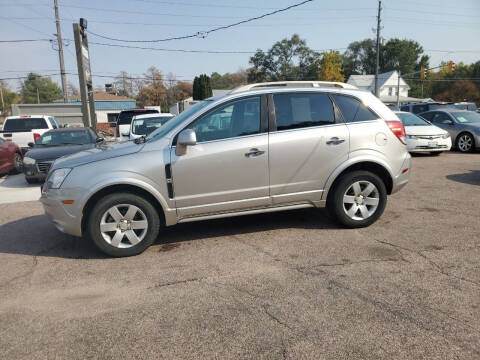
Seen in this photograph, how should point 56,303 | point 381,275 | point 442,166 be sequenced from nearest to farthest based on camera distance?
point 56,303
point 381,275
point 442,166

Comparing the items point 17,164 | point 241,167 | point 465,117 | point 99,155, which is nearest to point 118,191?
point 99,155

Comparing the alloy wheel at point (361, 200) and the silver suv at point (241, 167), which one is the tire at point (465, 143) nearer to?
the silver suv at point (241, 167)

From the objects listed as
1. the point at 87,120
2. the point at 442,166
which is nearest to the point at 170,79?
the point at 87,120

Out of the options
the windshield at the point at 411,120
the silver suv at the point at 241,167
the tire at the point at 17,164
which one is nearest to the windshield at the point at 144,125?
the tire at the point at 17,164

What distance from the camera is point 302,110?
14.4ft

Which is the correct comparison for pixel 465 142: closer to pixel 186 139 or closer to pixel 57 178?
pixel 186 139

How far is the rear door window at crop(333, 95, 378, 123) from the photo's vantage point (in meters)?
4.51

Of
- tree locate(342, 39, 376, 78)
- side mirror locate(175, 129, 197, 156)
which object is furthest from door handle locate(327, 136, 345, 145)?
tree locate(342, 39, 376, 78)

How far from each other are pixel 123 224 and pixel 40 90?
107m

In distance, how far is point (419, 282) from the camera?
10.4 ft

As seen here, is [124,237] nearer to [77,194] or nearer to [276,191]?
[77,194]

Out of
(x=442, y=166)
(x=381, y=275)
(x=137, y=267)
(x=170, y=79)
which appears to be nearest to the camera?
(x=381, y=275)

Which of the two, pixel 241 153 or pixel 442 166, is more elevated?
pixel 241 153

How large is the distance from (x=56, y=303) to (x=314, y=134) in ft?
11.0
